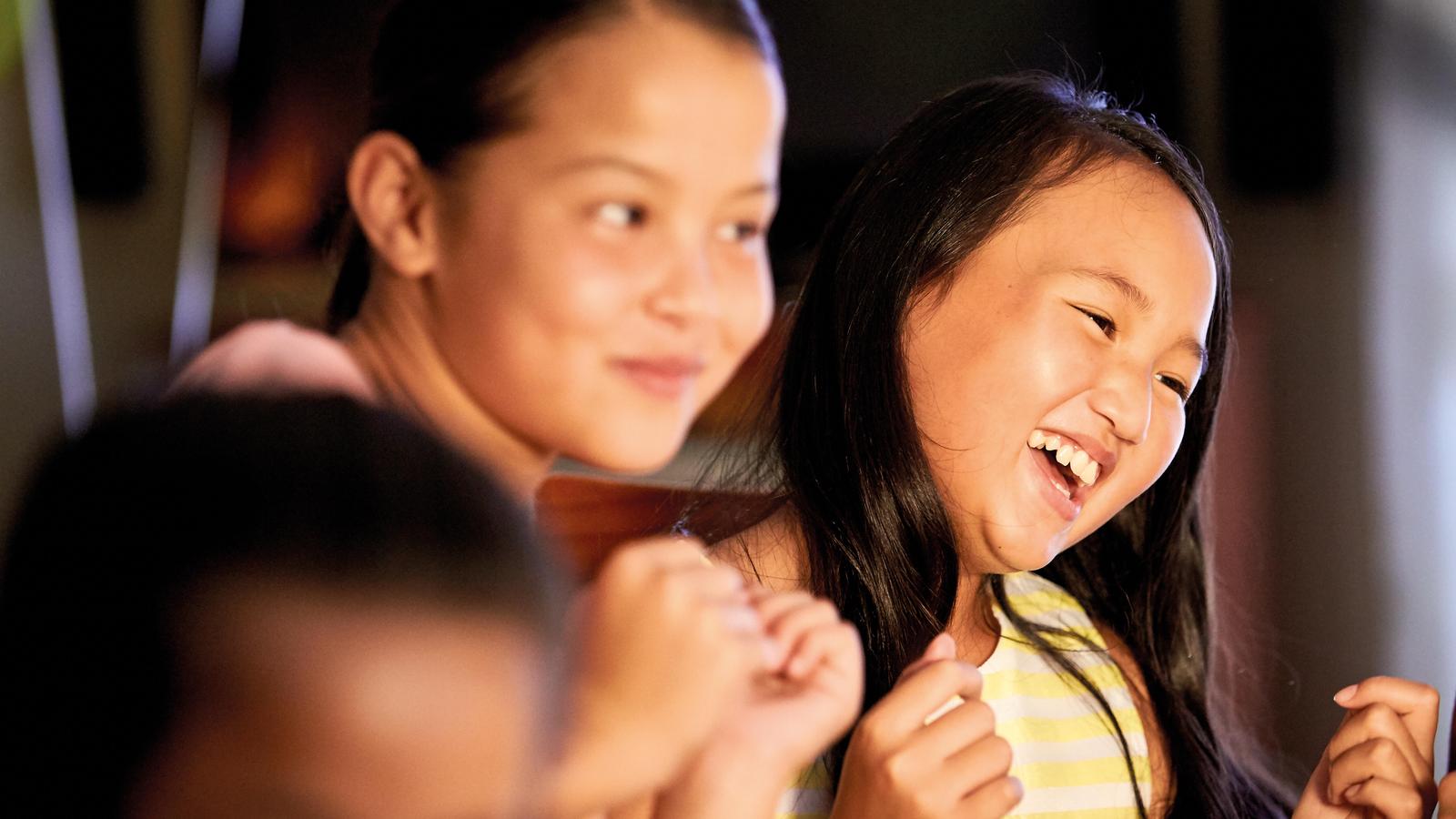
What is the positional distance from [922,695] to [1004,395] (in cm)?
14

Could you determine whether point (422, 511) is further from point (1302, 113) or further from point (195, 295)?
point (1302, 113)

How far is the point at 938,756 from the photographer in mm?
414

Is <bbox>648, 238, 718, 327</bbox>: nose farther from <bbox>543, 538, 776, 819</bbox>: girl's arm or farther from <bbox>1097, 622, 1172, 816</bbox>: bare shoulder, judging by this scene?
<bbox>1097, 622, 1172, 816</bbox>: bare shoulder

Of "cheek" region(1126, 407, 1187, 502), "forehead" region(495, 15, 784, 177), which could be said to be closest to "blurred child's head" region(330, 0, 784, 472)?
"forehead" region(495, 15, 784, 177)

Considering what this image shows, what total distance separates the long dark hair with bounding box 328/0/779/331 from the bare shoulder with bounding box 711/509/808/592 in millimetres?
194

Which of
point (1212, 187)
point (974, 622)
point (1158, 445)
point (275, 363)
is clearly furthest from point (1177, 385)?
point (275, 363)

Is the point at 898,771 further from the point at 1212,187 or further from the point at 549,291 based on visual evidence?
the point at 1212,187

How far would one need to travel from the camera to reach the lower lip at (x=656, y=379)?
1.21ft

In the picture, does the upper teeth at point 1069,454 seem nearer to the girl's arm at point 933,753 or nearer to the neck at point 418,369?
the girl's arm at point 933,753

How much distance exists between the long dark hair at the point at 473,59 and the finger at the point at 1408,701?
38 cm

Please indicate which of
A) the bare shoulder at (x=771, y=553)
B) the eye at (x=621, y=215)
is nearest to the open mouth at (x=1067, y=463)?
the bare shoulder at (x=771, y=553)

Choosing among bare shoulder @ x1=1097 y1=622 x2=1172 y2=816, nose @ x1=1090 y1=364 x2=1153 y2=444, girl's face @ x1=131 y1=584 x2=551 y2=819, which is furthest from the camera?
bare shoulder @ x1=1097 y1=622 x2=1172 y2=816

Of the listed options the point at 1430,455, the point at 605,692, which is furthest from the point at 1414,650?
the point at 605,692

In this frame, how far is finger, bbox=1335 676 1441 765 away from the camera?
0.54 metres
